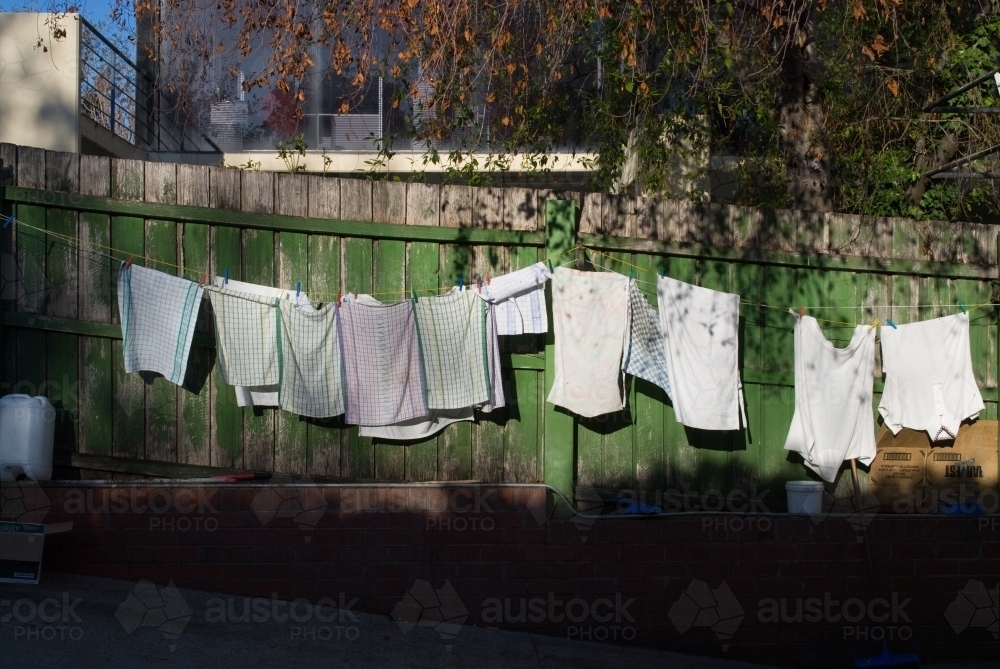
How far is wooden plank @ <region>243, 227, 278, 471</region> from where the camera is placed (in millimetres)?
6316

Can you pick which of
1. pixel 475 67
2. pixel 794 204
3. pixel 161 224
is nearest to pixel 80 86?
pixel 475 67

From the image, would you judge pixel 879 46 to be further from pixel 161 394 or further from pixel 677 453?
pixel 161 394

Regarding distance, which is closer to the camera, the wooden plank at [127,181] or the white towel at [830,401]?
the wooden plank at [127,181]

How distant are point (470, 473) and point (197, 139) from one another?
9.02 meters

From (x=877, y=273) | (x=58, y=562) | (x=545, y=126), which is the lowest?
(x=58, y=562)

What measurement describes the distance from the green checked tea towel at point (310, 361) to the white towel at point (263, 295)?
5 centimetres

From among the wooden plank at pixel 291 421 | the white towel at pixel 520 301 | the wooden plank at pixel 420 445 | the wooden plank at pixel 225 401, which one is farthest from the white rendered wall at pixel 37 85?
the white towel at pixel 520 301

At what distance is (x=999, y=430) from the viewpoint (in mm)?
6980

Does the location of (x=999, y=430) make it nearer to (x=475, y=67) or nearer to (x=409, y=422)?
(x=409, y=422)

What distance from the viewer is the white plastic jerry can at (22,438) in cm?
589

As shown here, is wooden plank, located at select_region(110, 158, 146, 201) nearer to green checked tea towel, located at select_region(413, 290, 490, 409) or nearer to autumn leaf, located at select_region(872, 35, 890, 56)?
green checked tea towel, located at select_region(413, 290, 490, 409)

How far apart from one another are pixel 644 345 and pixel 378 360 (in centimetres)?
167

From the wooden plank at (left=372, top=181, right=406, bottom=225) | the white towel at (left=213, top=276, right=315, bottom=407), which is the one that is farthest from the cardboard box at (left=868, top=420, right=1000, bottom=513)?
the white towel at (left=213, top=276, right=315, bottom=407)

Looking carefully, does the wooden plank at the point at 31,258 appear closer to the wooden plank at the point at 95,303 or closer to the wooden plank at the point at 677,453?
the wooden plank at the point at 95,303
